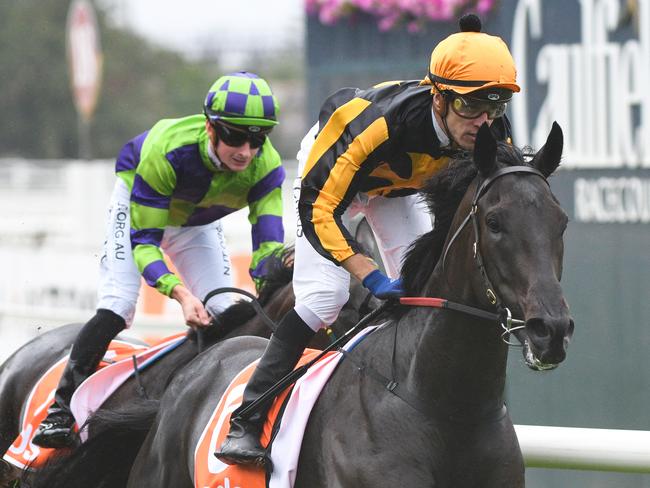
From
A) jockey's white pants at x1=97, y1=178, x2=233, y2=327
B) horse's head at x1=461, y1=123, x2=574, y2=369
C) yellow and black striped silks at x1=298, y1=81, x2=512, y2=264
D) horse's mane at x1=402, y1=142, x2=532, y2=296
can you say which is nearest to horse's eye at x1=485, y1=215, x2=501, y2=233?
horse's head at x1=461, y1=123, x2=574, y2=369

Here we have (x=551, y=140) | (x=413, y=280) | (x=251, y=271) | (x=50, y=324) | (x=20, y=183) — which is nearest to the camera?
(x=551, y=140)

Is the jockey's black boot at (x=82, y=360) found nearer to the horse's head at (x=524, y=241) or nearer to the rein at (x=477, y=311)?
the rein at (x=477, y=311)

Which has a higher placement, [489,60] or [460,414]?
[489,60]

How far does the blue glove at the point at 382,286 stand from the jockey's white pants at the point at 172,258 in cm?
169

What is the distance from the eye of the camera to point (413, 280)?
3779 millimetres

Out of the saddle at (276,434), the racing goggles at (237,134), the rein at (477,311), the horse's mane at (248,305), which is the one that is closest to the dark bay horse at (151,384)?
the horse's mane at (248,305)

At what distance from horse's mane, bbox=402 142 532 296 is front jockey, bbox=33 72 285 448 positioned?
1.46 m

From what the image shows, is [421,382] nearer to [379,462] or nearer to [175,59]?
[379,462]

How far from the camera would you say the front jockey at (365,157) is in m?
3.68

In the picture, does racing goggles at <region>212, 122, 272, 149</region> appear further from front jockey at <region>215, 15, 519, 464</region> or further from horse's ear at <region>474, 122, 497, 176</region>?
horse's ear at <region>474, 122, 497, 176</region>

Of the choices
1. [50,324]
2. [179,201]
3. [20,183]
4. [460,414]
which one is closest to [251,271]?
[179,201]

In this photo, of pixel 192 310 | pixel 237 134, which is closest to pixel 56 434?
pixel 192 310

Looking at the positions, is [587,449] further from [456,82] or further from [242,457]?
[456,82]

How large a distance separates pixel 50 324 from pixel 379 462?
8647mm
